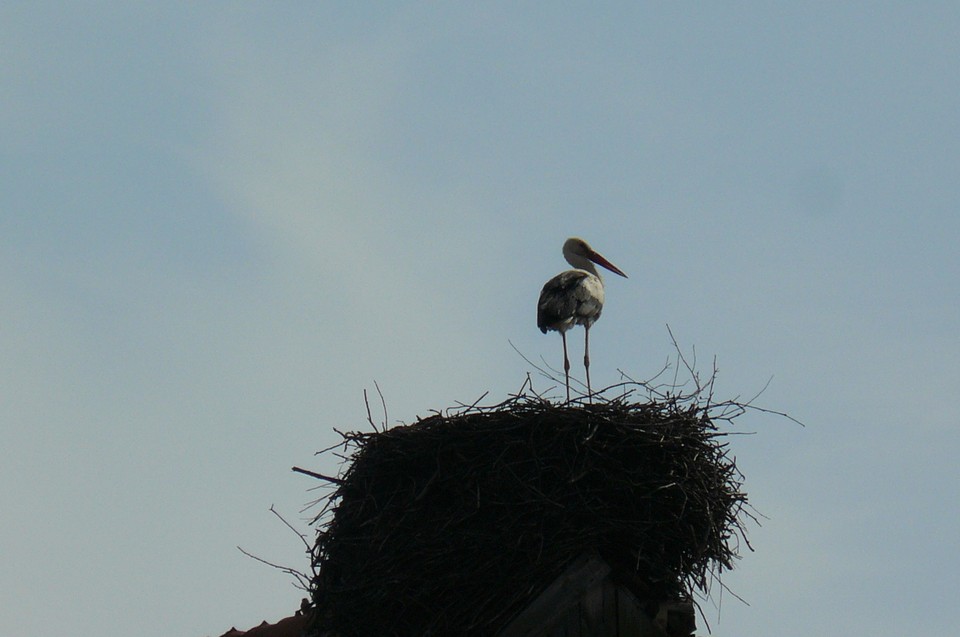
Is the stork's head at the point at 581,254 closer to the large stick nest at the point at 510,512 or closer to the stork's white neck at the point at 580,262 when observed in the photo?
the stork's white neck at the point at 580,262

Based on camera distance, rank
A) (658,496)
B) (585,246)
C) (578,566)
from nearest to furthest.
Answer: (578,566)
(658,496)
(585,246)

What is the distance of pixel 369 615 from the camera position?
6871 millimetres

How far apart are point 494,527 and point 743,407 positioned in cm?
200

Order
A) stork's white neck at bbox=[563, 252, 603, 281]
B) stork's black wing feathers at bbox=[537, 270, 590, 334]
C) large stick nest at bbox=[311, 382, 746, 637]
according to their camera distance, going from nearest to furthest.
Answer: large stick nest at bbox=[311, 382, 746, 637]
stork's black wing feathers at bbox=[537, 270, 590, 334]
stork's white neck at bbox=[563, 252, 603, 281]

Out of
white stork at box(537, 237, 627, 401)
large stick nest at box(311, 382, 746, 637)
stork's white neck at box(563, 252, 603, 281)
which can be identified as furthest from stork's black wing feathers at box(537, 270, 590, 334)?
large stick nest at box(311, 382, 746, 637)

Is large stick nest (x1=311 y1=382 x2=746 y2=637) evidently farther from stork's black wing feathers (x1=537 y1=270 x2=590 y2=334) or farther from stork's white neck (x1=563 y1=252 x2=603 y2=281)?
stork's white neck (x1=563 y1=252 x2=603 y2=281)

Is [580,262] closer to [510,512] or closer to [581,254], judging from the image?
[581,254]

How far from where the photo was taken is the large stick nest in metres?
6.77

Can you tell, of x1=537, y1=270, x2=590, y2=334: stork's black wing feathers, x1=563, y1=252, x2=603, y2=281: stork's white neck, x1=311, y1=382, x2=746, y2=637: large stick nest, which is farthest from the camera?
x1=563, y1=252, x2=603, y2=281: stork's white neck

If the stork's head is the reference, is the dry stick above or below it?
below

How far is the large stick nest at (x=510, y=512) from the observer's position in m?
6.77

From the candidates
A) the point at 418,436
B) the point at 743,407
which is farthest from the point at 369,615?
the point at 743,407

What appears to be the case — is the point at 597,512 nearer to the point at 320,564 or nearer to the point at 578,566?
the point at 578,566

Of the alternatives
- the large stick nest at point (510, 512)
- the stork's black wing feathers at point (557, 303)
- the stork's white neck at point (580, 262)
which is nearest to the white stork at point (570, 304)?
the stork's black wing feathers at point (557, 303)
